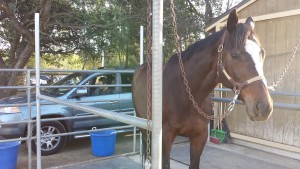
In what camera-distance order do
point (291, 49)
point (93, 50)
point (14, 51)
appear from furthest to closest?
point (93, 50), point (14, 51), point (291, 49)

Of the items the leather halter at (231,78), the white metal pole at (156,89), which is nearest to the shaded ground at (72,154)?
the leather halter at (231,78)

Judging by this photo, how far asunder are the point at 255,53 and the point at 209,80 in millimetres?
601

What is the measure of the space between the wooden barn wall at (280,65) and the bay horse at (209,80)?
2.72 meters

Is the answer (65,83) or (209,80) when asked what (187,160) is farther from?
(65,83)

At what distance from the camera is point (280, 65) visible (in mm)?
4781

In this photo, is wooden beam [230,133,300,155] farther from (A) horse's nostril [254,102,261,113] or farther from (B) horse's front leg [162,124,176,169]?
(A) horse's nostril [254,102,261,113]

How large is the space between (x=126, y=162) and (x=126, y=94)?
5.89 ft

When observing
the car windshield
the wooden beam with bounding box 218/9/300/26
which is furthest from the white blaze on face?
the car windshield

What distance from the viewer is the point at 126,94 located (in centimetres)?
591

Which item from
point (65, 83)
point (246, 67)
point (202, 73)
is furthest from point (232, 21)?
point (65, 83)

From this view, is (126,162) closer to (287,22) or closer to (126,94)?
(126,94)

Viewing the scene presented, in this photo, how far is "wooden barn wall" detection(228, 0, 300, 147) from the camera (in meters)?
4.57

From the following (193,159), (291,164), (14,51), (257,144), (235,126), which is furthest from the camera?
(14,51)

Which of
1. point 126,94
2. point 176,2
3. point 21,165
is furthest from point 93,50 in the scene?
point 21,165
